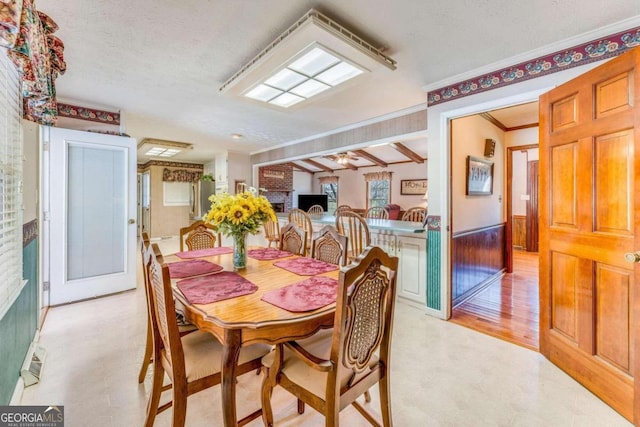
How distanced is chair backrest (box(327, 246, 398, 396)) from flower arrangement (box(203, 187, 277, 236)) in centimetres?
102

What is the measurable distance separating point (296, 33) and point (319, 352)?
1.83 meters

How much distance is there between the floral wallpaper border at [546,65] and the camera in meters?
1.87

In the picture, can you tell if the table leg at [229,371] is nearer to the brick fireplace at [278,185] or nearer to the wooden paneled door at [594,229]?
the wooden paneled door at [594,229]

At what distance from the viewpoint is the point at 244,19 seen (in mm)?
1781

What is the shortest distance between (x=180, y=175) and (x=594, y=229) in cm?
867

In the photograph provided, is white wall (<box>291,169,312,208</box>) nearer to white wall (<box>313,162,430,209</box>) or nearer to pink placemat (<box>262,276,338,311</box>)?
white wall (<box>313,162,430,209</box>)

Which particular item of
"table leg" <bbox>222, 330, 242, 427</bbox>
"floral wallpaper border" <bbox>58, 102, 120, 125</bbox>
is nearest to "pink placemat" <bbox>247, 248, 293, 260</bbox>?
"table leg" <bbox>222, 330, 242, 427</bbox>

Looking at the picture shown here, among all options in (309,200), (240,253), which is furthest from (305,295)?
(309,200)

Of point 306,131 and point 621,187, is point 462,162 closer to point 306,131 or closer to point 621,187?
point 621,187

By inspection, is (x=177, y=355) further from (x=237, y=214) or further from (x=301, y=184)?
(x=301, y=184)

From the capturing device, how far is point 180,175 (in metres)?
8.11

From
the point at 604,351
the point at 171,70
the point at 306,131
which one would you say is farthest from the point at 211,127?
the point at 604,351

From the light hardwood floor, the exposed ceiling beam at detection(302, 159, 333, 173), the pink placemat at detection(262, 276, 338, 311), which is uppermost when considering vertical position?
the exposed ceiling beam at detection(302, 159, 333, 173)

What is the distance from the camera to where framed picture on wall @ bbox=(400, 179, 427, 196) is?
733 cm
